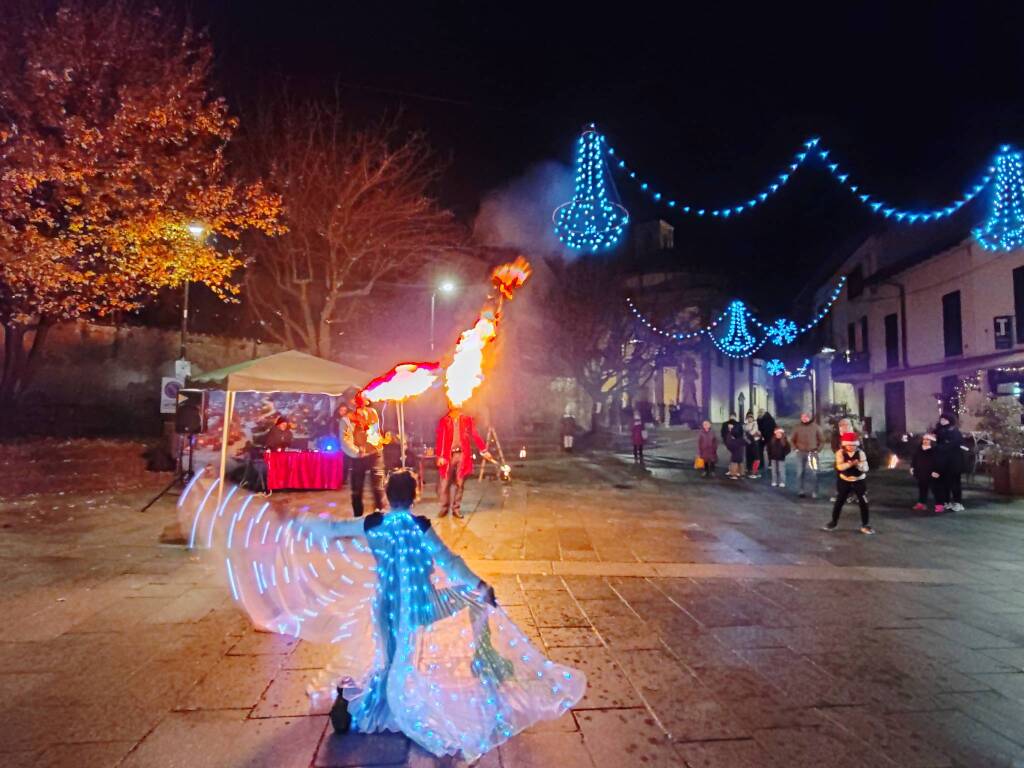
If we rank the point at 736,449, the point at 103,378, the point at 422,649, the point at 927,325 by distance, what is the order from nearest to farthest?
1. the point at 422,649
2. the point at 736,449
3. the point at 103,378
4. the point at 927,325

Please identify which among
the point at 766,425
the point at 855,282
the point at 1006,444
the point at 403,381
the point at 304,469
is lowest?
the point at 304,469

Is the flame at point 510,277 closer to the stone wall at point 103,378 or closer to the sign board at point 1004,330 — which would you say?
the stone wall at point 103,378

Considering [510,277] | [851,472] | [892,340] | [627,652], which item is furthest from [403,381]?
[892,340]

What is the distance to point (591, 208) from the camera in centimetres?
1198

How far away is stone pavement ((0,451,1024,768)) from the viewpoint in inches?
125

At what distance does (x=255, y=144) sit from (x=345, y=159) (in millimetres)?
2246

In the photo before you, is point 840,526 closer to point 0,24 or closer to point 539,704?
point 539,704

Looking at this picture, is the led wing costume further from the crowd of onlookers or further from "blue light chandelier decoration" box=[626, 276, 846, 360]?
"blue light chandelier decoration" box=[626, 276, 846, 360]

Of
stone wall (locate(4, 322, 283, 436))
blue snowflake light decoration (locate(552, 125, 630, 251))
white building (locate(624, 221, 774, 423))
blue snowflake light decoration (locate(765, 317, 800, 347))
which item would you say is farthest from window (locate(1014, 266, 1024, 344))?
stone wall (locate(4, 322, 283, 436))

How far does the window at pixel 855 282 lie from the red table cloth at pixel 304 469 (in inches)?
944

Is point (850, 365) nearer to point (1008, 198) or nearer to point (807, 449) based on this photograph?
point (1008, 198)

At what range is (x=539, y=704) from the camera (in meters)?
3.36

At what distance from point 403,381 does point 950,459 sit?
378 inches

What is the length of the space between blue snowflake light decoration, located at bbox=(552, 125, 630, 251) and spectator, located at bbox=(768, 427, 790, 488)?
569 cm
